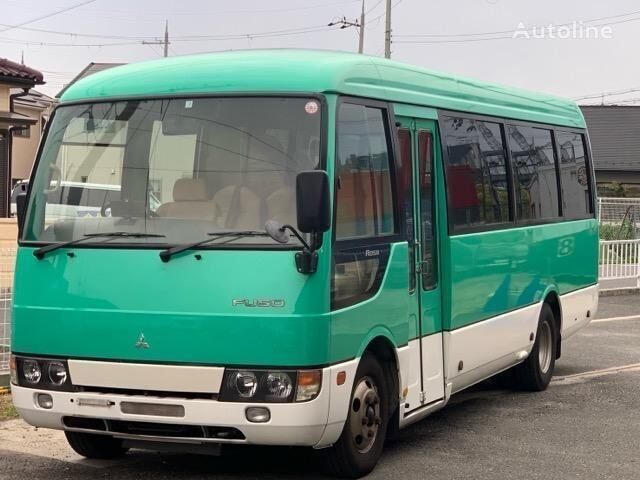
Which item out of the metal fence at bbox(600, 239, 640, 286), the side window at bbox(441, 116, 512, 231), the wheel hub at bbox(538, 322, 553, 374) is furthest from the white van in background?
the metal fence at bbox(600, 239, 640, 286)

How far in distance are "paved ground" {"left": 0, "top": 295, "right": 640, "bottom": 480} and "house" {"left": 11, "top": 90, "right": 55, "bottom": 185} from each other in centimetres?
3508

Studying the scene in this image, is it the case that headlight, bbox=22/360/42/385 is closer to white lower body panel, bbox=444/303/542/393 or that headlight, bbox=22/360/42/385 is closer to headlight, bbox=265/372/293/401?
headlight, bbox=265/372/293/401

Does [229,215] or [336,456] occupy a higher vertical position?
[229,215]

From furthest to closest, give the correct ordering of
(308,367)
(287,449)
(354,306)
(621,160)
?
(621,160), (287,449), (354,306), (308,367)

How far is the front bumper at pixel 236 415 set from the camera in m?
5.56

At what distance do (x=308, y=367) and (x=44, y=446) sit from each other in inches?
106

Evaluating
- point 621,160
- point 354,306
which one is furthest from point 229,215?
point 621,160

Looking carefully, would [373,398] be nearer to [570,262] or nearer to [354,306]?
[354,306]

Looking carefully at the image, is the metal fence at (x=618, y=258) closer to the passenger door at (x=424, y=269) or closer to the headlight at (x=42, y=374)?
the passenger door at (x=424, y=269)

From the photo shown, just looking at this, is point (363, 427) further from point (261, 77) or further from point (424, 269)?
point (261, 77)

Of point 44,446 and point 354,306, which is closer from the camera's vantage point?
point 354,306

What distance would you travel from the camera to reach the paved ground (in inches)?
258

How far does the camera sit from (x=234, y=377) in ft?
18.4

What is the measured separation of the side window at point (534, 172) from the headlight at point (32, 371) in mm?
4930
